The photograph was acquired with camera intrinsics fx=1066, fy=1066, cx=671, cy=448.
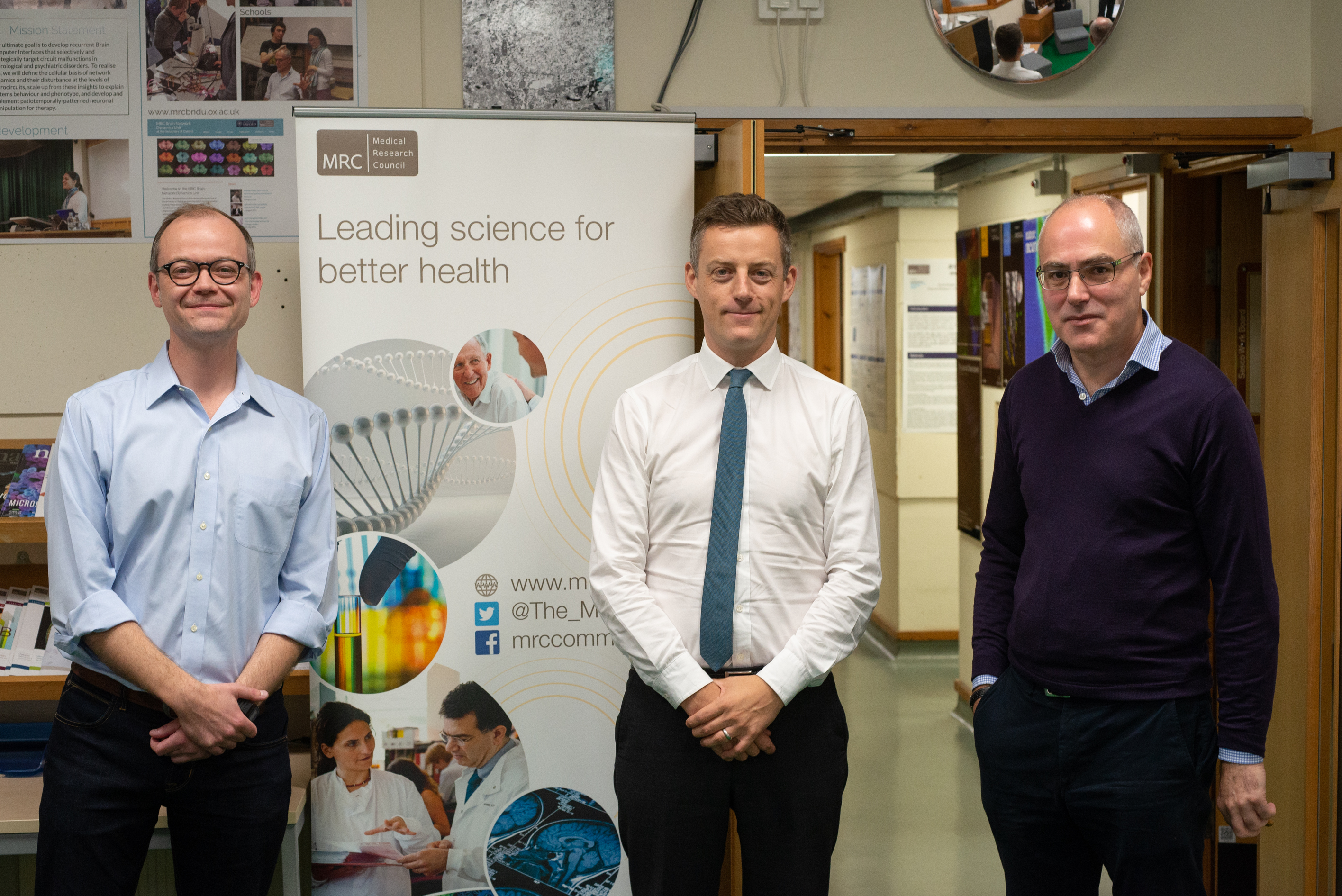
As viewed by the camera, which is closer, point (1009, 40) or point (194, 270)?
point (194, 270)

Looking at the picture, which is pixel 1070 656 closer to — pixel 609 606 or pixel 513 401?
pixel 609 606

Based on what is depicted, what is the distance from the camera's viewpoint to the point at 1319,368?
8.54ft

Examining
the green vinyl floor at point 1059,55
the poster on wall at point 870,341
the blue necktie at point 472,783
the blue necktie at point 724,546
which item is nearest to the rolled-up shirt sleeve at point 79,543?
the blue necktie at point 472,783

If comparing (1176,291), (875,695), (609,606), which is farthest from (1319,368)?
(875,695)

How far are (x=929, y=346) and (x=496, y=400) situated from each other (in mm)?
4618

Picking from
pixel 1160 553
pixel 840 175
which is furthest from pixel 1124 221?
pixel 840 175

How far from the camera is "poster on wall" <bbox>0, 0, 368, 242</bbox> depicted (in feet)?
8.55

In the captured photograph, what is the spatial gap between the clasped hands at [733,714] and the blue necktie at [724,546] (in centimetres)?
8

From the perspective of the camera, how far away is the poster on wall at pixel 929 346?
655 centimetres

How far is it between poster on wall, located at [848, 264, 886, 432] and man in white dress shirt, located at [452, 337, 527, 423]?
4442mm

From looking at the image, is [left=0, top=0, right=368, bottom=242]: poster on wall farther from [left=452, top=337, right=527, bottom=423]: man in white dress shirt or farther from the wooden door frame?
the wooden door frame

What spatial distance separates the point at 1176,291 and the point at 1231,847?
5.44ft

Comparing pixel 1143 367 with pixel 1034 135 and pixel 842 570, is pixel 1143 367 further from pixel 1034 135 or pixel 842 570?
pixel 1034 135

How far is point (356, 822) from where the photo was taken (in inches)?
94.2
